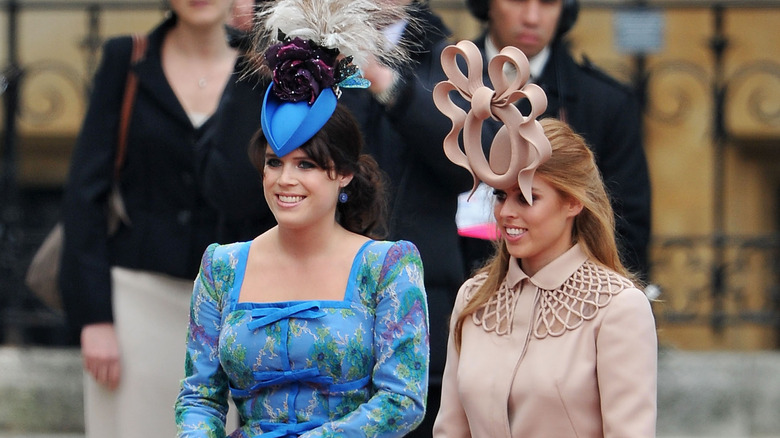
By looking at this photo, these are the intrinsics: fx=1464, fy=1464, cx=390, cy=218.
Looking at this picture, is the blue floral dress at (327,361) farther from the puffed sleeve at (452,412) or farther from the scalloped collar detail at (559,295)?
the scalloped collar detail at (559,295)

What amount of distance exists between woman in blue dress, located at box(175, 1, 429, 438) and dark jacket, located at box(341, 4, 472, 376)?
0.53m

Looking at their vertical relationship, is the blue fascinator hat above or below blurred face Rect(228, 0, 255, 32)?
below

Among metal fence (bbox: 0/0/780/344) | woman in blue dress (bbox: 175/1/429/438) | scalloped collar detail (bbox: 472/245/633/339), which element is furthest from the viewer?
metal fence (bbox: 0/0/780/344)

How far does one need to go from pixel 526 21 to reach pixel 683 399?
3.08 metres

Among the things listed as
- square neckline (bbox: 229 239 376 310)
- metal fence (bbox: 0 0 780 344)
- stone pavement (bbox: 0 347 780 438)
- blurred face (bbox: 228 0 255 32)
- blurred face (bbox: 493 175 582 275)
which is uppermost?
blurred face (bbox: 228 0 255 32)

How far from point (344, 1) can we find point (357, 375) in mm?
825

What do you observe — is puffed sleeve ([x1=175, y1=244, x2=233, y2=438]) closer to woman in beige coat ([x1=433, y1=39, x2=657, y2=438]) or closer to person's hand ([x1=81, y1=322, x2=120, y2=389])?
woman in beige coat ([x1=433, y1=39, x2=657, y2=438])

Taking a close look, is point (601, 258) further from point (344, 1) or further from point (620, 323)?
point (344, 1)

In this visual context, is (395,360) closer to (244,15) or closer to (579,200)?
(579,200)

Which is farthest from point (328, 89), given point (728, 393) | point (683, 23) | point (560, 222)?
point (683, 23)

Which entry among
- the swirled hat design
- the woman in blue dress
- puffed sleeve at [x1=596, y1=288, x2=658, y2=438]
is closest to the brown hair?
the woman in blue dress

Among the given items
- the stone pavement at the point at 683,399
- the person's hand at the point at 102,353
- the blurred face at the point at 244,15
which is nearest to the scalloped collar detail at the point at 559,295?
the blurred face at the point at 244,15

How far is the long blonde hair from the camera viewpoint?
308 centimetres

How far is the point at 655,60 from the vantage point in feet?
25.3
